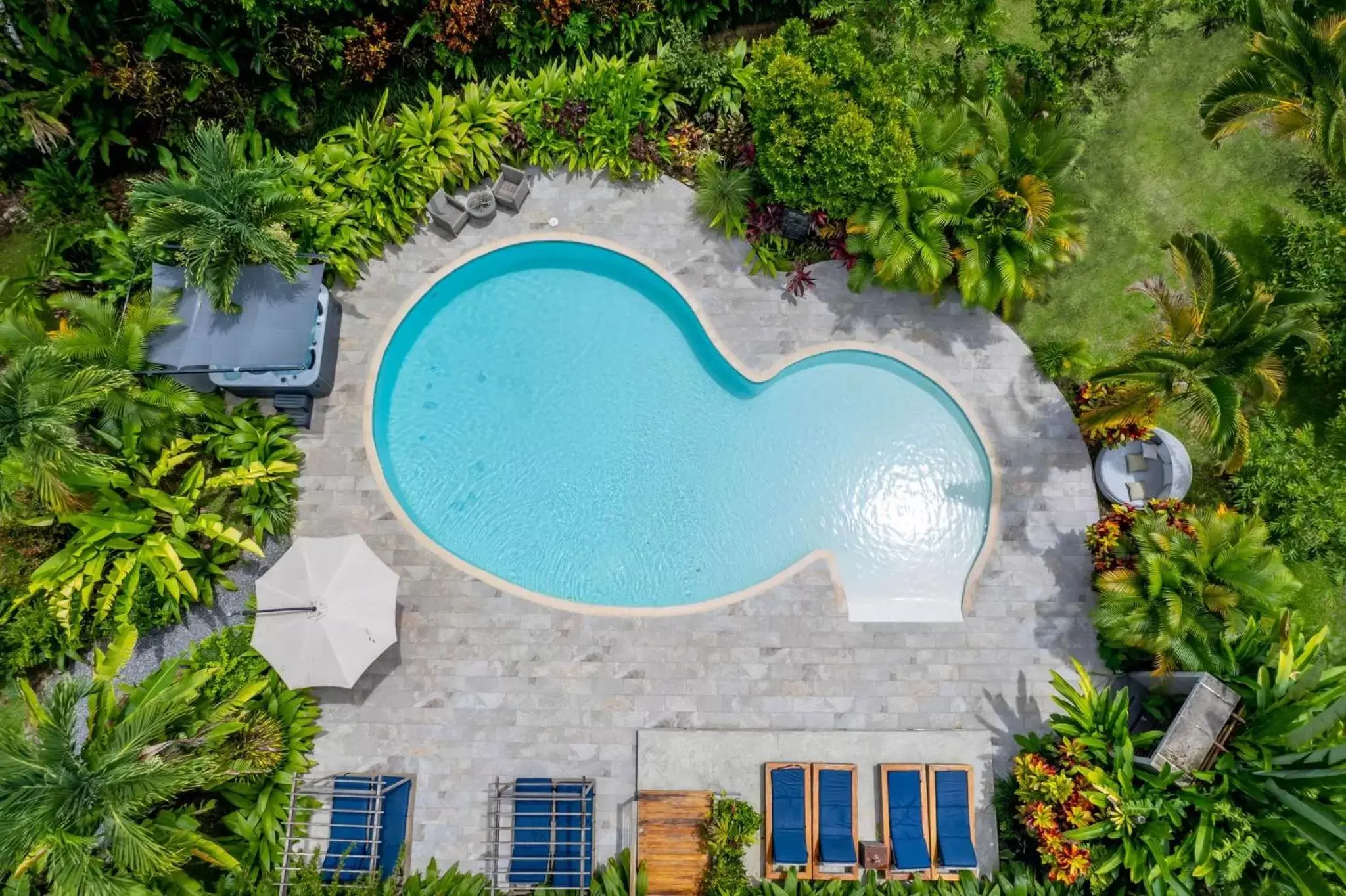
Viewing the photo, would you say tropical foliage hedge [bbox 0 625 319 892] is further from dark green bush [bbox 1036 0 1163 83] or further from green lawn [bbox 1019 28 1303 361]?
dark green bush [bbox 1036 0 1163 83]

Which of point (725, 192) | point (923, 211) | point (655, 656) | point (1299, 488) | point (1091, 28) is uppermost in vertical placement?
point (1091, 28)

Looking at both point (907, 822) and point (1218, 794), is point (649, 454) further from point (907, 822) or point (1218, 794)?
point (1218, 794)

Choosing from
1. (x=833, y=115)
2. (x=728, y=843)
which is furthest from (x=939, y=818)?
(x=833, y=115)

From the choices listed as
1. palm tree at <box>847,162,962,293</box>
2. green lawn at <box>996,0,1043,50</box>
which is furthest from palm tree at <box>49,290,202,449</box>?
green lawn at <box>996,0,1043,50</box>

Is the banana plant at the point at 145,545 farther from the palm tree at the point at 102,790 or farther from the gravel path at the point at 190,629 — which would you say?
the palm tree at the point at 102,790

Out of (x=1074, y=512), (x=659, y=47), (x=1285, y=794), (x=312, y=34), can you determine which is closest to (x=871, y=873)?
(x=1285, y=794)

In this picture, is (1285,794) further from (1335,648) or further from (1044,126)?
(1044,126)
